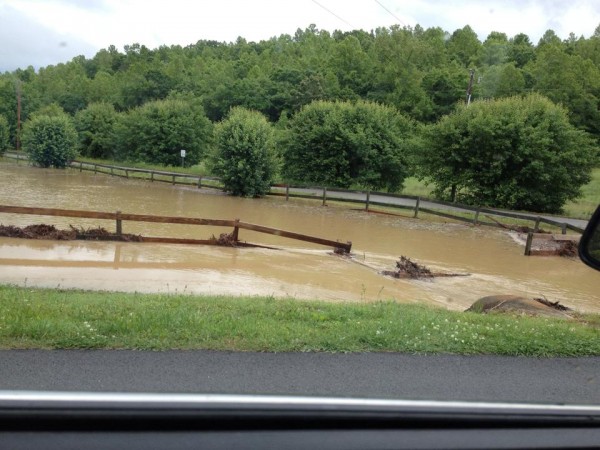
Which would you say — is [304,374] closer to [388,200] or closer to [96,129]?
[388,200]

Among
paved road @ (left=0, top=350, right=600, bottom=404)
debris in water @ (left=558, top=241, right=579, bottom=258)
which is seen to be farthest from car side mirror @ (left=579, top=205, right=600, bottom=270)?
debris in water @ (left=558, top=241, right=579, bottom=258)

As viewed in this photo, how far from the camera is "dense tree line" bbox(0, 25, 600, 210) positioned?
37.2 metres

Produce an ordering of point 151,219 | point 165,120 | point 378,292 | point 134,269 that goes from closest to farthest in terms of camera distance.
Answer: point 378,292 < point 134,269 < point 151,219 < point 165,120

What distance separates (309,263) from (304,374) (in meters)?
11.9

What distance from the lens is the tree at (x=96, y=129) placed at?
71.5 metres

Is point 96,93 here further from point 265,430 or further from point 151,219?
point 265,430

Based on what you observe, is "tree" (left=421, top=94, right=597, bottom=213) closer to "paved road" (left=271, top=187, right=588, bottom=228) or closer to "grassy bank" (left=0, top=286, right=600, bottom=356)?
"paved road" (left=271, top=187, right=588, bottom=228)

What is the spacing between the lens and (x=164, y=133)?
2410 inches

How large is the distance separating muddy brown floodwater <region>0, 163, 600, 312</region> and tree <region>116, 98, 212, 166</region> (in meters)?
30.9

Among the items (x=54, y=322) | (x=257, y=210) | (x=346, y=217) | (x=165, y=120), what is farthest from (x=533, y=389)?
(x=165, y=120)

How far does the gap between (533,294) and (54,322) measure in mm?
12392

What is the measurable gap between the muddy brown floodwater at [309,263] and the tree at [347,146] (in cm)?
1142

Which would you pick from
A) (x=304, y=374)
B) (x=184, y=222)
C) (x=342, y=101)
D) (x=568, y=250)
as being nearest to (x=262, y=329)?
(x=304, y=374)

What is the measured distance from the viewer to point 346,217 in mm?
30547
